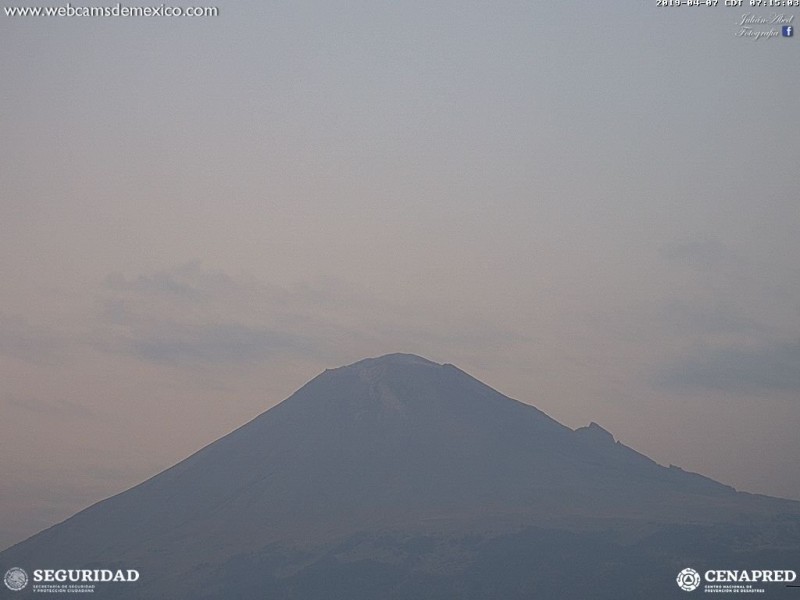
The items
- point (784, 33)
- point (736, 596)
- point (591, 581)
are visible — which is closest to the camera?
point (784, 33)

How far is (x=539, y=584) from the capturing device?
198 m

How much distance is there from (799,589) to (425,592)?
5502cm

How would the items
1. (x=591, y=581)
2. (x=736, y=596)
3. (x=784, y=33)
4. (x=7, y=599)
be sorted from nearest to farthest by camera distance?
(x=784, y=33) < (x=7, y=599) < (x=736, y=596) < (x=591, y=581)

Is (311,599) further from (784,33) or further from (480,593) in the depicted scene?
(784,33)

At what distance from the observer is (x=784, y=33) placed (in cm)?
10606

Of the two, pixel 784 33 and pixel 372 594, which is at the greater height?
pixel 784 33

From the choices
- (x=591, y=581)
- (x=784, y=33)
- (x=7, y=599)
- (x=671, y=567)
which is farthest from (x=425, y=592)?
(x=784, y=33)

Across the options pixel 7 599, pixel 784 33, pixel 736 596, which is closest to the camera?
pixel 784 33

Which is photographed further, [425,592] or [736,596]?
A: [425,592]

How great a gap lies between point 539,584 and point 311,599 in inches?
1376

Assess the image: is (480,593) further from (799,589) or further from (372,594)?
(799,589)

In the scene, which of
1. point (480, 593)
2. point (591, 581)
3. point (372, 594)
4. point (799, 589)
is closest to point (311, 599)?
point (372, 594)

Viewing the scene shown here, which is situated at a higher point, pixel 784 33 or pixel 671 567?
pixel 784 33

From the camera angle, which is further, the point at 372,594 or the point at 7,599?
the point at 372,594
